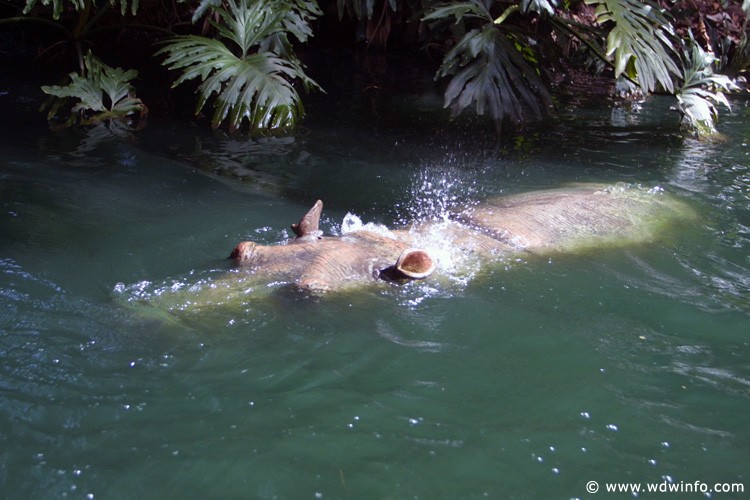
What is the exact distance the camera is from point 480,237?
5.36 m

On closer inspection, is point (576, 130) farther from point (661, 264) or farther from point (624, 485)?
point (624, 485)

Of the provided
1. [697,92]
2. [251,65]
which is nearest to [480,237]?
[251,65]

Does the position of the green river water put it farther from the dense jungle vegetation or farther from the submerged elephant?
the dense jungle vegetation

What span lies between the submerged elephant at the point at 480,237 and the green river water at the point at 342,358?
18 centimetres

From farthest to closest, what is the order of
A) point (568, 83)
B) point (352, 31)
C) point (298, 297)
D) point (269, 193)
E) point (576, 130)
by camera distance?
point (352, 31)
point (568, 83)
point (576, 130)
point (269, 193)
point (298, 297)

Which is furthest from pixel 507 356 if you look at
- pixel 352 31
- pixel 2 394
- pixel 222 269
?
pixel 352 31

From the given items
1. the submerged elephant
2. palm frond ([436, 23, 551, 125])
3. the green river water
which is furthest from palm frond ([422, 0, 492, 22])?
the submerged elephant

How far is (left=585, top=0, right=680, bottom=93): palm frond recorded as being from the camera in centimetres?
728

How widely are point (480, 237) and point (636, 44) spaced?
A: 365 centimetres

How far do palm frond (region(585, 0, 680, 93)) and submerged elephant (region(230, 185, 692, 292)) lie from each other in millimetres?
1636

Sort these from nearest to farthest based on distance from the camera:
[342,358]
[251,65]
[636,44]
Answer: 1. [342,358]
2. [636,44]
3. [251,65]

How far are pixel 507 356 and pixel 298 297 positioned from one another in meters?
1.36

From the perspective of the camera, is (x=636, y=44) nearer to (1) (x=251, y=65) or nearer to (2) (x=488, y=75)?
(2) (x=488, y=75)

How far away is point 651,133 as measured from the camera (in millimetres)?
9375
